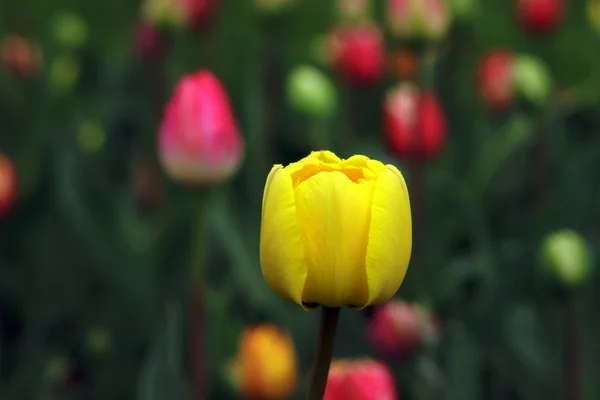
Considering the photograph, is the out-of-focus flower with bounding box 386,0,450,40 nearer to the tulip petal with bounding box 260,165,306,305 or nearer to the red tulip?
the red tulip

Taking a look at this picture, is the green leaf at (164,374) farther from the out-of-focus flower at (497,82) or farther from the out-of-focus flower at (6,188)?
the out-of-focus flower at (497,82)

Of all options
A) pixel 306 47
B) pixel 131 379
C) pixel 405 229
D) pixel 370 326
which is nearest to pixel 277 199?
pixel 405 229

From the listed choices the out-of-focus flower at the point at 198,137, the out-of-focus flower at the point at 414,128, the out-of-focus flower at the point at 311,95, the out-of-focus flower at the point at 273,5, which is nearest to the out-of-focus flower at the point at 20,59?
the out-of-focus flower at the point at 273,5

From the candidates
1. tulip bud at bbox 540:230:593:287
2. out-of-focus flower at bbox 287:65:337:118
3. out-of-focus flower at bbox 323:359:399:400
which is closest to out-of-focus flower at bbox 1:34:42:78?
out-of-focus flower at bbox 287:65:337:118

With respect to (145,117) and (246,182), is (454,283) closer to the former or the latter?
(246,182)

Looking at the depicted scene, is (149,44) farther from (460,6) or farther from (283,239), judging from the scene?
(283,239)

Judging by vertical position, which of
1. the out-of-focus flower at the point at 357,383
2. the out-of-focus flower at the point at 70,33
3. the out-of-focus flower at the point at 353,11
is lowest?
the out-of-focus flower at the point at 70,33

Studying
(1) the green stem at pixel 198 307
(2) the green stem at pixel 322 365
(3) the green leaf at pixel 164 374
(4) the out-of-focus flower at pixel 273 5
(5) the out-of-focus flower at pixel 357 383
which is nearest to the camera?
(2) the green stem at pixel 322 365
